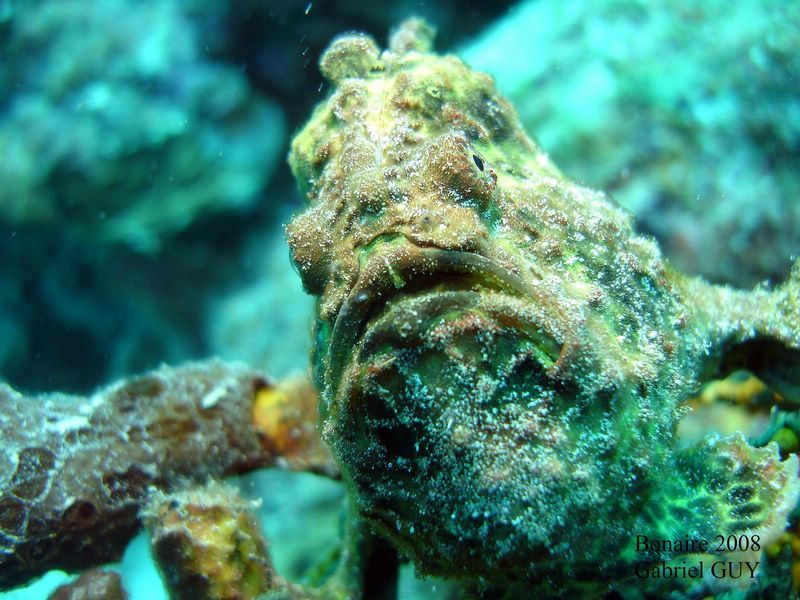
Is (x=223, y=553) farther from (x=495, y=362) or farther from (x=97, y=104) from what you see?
(x=97, y=104)

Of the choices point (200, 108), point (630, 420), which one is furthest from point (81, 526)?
point (200, 108)

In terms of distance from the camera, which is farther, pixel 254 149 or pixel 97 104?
pixel 254 149

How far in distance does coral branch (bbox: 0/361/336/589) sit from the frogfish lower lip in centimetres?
301

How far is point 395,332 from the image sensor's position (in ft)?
8.18

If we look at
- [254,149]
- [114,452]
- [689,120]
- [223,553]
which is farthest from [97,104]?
[689,120]

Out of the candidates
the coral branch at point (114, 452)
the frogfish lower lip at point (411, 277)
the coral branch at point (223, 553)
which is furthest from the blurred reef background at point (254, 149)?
the frogfish lower lip at point (411, 277)

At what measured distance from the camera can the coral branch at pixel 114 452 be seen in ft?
14.5

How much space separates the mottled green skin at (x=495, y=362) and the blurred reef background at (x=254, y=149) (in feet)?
8.60

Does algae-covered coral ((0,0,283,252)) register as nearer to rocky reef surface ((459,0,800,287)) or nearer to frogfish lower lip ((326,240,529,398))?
rocky reef surface ((459,0,800,287))

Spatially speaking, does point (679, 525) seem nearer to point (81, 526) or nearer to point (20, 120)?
point (81, 526)

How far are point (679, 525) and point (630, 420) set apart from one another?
2.59ft

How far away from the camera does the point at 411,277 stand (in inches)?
102

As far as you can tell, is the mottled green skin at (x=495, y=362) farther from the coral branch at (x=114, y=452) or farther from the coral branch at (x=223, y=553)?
the coral branch at (x=114, y=452)

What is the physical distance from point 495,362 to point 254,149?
6.51m
